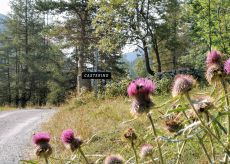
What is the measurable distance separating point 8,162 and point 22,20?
41777 millimetres

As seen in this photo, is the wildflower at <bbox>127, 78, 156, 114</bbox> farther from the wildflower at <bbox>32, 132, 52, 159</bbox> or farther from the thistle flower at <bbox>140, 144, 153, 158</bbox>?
the wildflower at <bbox>32, 132, 52, 159</bbox>

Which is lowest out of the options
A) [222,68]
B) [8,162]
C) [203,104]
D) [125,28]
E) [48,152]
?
[8,162]

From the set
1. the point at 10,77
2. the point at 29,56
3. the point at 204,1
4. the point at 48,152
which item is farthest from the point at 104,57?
the point at 48,152

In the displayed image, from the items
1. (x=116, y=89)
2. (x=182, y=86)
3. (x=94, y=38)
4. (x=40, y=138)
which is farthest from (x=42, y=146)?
(x=94, y=38)

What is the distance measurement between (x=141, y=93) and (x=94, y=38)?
32192 millimetres

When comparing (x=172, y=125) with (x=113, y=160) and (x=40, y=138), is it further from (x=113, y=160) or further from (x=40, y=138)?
(x=40, y=138)

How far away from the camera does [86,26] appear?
113 ft

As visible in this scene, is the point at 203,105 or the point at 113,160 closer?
the point at 203,105

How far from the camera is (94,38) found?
3350 centimetres

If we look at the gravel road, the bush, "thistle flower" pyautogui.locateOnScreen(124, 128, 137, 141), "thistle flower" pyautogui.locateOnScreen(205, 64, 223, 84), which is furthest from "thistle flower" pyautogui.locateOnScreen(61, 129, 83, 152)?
the bush

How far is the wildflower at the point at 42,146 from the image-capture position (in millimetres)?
2021

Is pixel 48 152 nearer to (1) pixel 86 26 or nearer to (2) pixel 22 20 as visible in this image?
(1) pixel 86 26

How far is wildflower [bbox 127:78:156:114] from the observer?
1503 millimetres

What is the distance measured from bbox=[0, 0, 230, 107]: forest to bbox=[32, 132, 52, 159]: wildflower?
35.2ft
